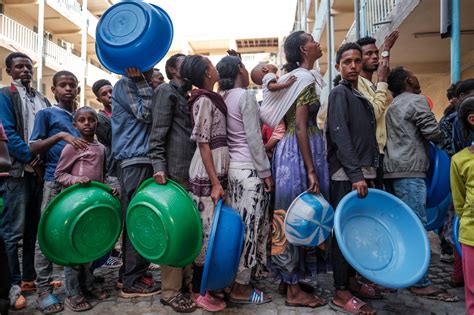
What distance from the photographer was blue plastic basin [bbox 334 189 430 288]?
2.47 meters

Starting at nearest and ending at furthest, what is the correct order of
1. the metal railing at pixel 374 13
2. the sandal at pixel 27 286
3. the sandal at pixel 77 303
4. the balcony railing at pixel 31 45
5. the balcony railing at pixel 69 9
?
the sandal at pixel 77 303 < the sandal at pixel 27 286 < the metal railing at pixel 374 13 < the balcony railing at pixel 31 45 < the balcony railing at pixel 69 9

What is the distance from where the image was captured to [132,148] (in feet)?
10.0

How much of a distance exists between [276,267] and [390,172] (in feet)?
4.06

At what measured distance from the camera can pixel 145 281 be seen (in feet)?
10.4

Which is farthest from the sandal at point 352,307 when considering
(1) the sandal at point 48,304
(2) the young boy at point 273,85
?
(1) the sandal at point 48,304

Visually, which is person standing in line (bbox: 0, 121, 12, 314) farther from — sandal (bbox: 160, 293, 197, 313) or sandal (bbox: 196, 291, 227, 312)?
sandal (bbox: 196, 291, 227, 312)

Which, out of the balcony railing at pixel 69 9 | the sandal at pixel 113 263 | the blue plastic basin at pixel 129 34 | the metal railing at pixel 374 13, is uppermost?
the balcony railing at pixel 69 9

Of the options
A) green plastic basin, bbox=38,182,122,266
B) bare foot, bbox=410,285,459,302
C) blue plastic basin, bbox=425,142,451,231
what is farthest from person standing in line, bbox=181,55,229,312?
blue plastic basin, bbox=425,142,451,231

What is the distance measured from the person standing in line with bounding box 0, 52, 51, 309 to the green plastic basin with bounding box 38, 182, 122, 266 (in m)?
0.49

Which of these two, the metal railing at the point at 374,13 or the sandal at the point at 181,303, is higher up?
the metal railing at the point at 374,13

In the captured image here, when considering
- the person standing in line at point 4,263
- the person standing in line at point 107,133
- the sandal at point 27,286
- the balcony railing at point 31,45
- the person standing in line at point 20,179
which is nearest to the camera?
the person standing in line at point 4,263

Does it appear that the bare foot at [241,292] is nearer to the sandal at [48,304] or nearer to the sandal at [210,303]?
the sandal at [210,303]

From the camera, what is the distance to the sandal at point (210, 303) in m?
2.73

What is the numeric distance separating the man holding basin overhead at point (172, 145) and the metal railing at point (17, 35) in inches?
482
